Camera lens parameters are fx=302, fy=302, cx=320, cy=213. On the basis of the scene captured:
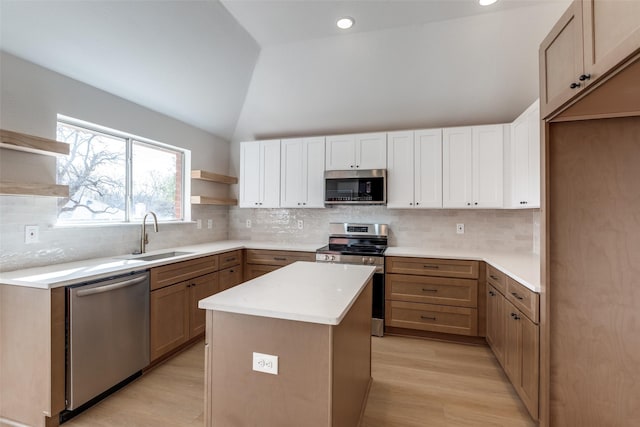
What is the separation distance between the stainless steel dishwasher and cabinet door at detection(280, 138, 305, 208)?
6.48 ft

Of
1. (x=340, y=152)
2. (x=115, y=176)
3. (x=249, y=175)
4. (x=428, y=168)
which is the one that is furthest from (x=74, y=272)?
(x=428, y=168)

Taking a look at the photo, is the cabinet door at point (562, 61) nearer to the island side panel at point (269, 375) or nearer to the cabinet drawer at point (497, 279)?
the cabinet drawer at point (497, 279)

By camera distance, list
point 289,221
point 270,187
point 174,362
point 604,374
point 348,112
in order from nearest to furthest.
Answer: point 604,374
point 174,362
point 348,112
point 270,187
point 289,221

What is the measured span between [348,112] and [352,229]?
58.3 inches

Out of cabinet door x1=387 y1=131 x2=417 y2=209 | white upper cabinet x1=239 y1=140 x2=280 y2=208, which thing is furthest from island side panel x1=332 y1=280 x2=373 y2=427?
white upper cabinet x1=239 y1=140 x2=280 y2=208

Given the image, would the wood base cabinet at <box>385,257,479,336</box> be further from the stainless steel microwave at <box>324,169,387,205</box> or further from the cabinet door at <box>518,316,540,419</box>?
the cabinet door at <box>518,316,540,419</box>

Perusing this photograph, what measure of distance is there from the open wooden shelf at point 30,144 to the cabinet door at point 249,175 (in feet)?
6.87

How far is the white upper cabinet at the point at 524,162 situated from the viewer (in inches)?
96.5

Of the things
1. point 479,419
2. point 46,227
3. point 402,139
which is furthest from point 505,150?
point 46,227

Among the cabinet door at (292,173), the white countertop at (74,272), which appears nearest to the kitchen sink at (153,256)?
the white countertop at (74,272)

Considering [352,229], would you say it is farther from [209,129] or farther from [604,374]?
[604,374]

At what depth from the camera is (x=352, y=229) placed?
3.95m

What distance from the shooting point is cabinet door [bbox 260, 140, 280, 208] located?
4.02 m

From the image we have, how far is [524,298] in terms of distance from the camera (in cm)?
199
